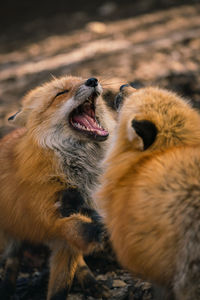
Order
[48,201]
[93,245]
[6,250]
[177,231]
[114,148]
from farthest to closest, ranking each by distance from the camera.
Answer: [6,250] < [48,201] < [93,245] < [114,148] < [177,231]

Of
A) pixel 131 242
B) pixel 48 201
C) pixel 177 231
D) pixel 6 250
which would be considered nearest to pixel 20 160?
pixel 48 201

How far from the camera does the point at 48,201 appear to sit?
8.70 feet

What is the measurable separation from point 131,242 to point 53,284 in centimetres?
107

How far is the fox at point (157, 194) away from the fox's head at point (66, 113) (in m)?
0.73

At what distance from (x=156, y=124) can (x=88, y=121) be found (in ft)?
3.72

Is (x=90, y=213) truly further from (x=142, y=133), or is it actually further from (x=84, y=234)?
(x=142, y=133)

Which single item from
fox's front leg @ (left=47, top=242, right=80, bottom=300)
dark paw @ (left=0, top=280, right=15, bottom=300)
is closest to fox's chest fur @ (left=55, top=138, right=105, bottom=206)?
fox's front leg @ (left=47, top=242, right=80, bottom=300)

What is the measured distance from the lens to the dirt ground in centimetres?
348

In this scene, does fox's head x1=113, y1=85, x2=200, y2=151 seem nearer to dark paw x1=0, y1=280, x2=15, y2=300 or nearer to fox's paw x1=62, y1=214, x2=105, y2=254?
fox's paw x1=62, y1=214, x2=105, y2=254

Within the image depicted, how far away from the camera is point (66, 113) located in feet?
9.89

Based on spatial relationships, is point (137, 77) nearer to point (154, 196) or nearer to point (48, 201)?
point (48, 201)

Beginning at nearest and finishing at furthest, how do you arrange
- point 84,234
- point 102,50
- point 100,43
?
1. point 84,234
2. point 102,50
3. point 100,43

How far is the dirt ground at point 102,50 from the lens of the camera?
3483 millimetres

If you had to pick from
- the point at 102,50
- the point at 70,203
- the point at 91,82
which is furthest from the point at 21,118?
the point at 102,50
